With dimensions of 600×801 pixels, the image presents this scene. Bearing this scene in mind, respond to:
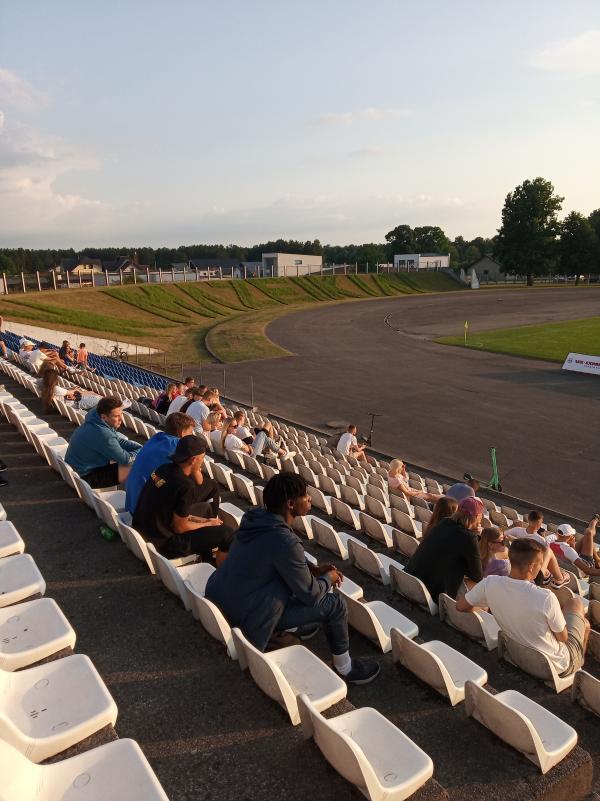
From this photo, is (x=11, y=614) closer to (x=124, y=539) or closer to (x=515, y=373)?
(x=124, y=539)

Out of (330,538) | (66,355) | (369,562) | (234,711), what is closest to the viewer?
(234,711)

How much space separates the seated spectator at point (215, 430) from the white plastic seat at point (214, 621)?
309 inches

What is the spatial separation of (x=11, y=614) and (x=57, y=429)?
8.81 m

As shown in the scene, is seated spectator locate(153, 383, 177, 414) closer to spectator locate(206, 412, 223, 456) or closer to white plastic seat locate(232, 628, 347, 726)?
spectator locate(206, 412, 223, 456)

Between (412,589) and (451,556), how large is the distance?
550 millimetres

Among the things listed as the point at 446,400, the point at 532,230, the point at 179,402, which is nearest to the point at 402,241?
the point at 532,230

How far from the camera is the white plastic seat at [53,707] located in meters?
3.06

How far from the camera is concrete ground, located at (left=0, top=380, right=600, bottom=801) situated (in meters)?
3.38

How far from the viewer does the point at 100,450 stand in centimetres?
752

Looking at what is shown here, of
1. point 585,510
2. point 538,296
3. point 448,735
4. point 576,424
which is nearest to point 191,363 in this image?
point 576,424

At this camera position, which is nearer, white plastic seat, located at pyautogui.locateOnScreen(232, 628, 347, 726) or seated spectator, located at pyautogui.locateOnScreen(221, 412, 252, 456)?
white plastic seat, located at pyautogui.locateOnScreen(232, 628, 347, 726)

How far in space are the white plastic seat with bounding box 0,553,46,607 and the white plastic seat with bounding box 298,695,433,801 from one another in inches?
98.2

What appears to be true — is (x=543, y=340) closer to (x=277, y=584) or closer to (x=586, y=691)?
(x=586, y=691)

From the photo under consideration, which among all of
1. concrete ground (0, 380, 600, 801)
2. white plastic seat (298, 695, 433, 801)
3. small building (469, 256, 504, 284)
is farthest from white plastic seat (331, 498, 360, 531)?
small building (469, 256, 504, 284)
